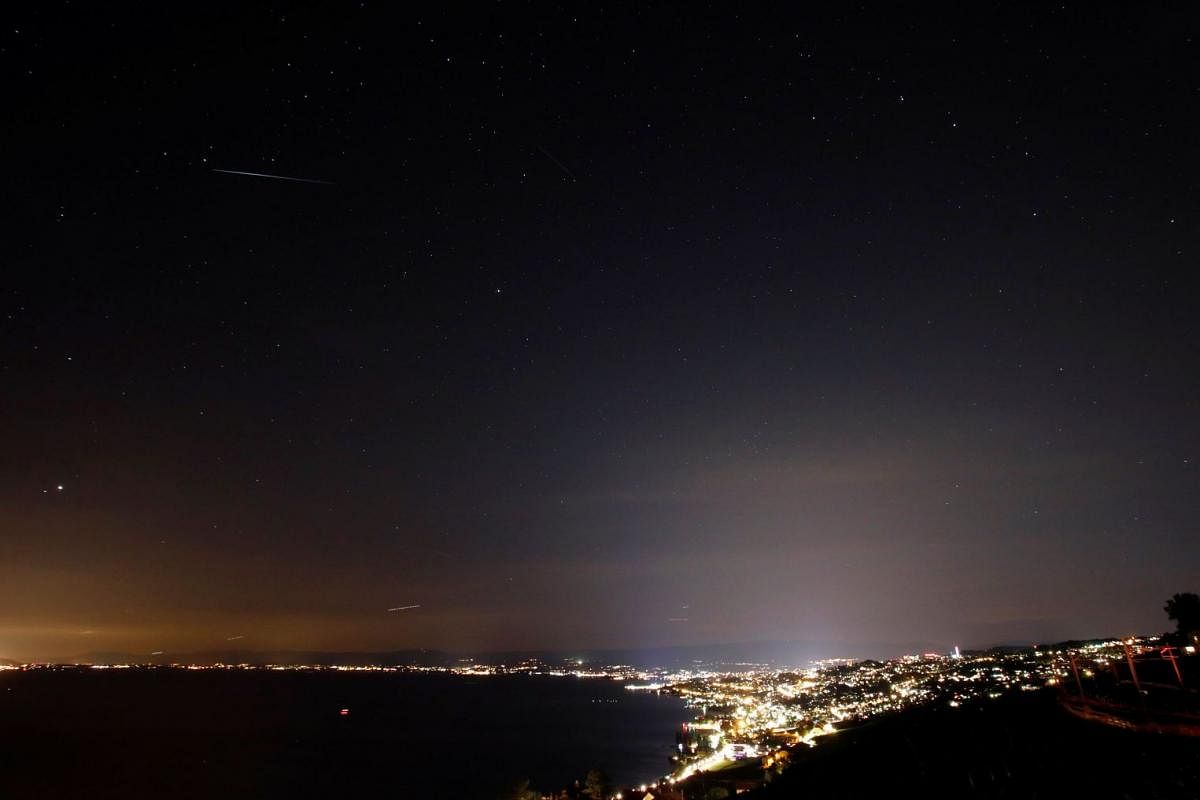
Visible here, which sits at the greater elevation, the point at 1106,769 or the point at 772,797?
the point at 1106,769

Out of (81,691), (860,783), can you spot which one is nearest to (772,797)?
(860,783)

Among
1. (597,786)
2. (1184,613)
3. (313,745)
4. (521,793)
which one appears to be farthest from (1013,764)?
(313,745)

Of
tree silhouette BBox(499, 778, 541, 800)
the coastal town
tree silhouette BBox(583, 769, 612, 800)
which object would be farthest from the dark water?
tree silhouette BBox(499, 778, 541, 800)

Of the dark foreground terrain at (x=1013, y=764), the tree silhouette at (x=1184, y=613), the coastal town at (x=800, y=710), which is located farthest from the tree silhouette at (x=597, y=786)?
the tree silhouette at (x=1184, y=613)

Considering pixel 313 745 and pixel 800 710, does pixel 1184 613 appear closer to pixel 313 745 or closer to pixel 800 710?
pixel 800 710

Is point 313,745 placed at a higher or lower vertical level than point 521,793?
lower

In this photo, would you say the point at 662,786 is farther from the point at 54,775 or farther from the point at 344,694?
the point at 344,694

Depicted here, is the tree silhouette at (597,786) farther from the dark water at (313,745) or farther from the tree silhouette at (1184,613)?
the tree silhouette at (1184,613)
